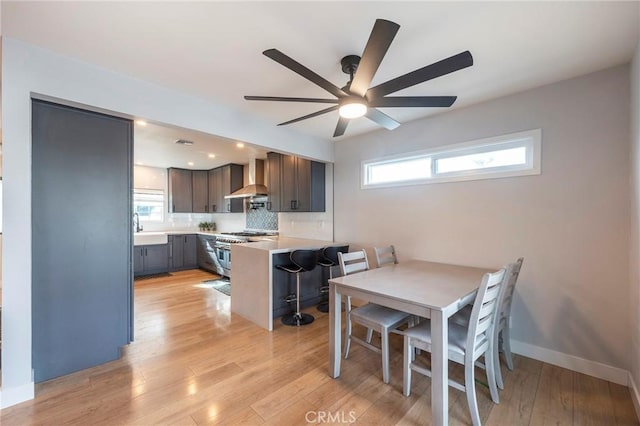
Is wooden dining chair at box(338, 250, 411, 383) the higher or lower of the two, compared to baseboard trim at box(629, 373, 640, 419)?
higher

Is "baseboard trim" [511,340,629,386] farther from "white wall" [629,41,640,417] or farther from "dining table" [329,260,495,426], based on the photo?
"dining table" [329,260,495,426]

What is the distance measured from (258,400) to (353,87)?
2248mm

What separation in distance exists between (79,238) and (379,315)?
2547 millimetres

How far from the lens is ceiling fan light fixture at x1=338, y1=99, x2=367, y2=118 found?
1.89 meters

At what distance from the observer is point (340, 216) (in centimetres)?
424

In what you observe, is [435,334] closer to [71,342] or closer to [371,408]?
[371,408]

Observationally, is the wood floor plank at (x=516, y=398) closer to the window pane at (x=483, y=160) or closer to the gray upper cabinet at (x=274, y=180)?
the window pane at (x=483, y=160)

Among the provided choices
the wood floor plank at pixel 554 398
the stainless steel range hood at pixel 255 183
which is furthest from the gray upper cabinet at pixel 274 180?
the wood floor plank at pixel 554 398

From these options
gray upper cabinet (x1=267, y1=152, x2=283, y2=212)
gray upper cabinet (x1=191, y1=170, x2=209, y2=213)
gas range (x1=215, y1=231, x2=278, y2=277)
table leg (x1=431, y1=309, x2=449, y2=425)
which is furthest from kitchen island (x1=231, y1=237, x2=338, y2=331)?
gray upper cabinet (x1=191, y1=170, x2=209, y2=213)

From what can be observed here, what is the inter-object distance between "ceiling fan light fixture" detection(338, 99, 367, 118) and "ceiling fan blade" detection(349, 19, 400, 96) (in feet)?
0.28

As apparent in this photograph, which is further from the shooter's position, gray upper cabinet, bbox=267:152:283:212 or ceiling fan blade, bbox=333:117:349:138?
gray upper cabinet, bbox=267:152:283:212

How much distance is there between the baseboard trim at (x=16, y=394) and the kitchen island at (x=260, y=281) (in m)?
1.86

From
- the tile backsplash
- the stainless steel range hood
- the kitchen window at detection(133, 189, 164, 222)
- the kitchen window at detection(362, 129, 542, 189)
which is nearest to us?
the kitchen window at detection(362, 129, 542, 189)

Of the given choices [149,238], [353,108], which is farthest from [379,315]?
[149,238]
